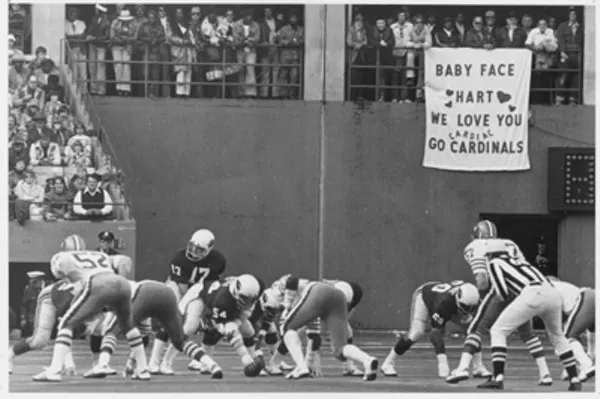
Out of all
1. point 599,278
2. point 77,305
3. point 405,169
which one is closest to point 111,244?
point 77,305

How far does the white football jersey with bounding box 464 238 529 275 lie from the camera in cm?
2044

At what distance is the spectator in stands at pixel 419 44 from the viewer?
108 feet

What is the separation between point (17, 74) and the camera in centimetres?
3173

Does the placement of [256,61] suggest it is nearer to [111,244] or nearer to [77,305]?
[111,244]

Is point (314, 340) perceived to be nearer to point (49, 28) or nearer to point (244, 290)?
point (244, 290)

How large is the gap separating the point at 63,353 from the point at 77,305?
60 centimetres

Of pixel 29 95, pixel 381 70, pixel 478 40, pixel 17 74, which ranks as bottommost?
pixel 29 95

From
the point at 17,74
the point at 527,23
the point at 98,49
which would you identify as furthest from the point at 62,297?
the point at 527,23

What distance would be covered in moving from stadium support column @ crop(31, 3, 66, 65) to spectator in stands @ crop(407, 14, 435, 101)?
693cm

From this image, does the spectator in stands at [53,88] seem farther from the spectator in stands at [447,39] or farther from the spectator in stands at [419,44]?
the spectator in stands at [447,39]

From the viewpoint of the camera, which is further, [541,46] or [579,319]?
[541,46]

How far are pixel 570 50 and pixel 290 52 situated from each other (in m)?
5.63

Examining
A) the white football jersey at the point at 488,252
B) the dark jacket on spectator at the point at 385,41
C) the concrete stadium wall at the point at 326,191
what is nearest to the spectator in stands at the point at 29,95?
the concrete stadium wall at the point at 326,191

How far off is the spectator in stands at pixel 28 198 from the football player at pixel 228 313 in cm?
806
